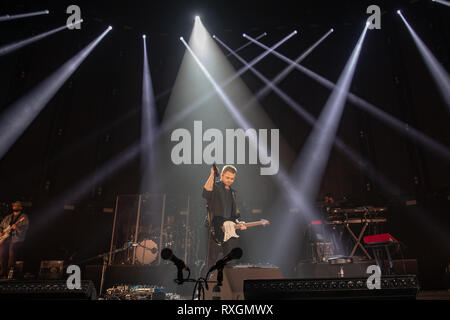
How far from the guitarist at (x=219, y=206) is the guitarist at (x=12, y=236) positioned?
3.96 m

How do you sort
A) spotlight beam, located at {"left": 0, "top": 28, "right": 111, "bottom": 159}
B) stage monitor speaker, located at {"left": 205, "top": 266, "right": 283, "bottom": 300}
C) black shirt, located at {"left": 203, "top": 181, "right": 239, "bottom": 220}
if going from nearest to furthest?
stage monitor speaker, located at {"left": 205, "top": 266, "right": 283, "bottom": 300}
black shirt, located at {"left": 203, "top": 181, "right": 239, "bottom": 220}
spotlight beam, located at {"left": 0, "top": 28, "right": 111, "bottom": 159}

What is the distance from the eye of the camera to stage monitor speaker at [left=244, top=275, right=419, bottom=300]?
187 centimetres

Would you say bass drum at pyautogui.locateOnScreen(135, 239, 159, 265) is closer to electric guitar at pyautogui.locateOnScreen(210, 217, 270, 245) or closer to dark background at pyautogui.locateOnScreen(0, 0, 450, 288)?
dark background at pyautogui.locateOnScreen(0, 0, 450, 288)

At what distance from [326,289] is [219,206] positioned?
90.5 inches

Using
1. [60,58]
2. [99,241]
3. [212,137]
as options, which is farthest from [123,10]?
[99,241]

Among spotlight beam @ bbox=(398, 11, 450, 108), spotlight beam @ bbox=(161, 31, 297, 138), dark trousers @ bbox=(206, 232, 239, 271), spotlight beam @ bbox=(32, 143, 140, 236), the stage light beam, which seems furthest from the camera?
spotlight beam @ bbox=(161, 31, 297, 138)

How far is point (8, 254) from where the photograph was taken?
5738 millimetres

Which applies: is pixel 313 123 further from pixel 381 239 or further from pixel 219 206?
pixel 219 206

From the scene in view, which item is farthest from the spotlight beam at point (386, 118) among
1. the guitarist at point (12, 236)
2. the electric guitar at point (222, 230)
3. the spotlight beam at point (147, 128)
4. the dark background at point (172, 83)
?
the guitarist at point (12, 236)

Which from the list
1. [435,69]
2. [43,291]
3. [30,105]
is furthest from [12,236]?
[435,69]

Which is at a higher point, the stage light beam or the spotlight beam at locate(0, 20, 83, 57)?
the spotlight beam at locate(0, 20, 83, 57)

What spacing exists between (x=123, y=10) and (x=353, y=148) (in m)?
6.18

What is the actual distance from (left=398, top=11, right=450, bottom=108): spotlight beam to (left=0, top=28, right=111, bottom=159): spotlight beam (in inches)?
298

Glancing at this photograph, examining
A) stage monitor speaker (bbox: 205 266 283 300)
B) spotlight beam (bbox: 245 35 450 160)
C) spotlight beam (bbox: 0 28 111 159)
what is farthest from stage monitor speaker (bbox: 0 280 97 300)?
spotlight beam (bbox: 245 35 450 160)
